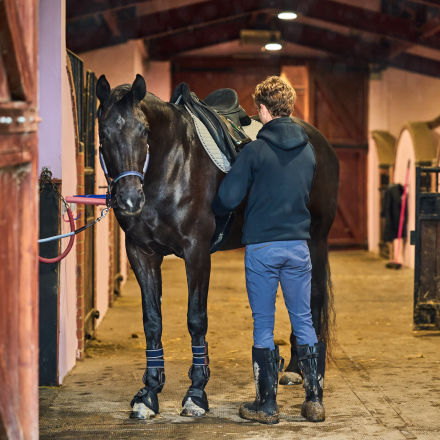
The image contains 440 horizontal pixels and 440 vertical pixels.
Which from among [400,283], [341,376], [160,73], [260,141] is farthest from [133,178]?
[160,73]

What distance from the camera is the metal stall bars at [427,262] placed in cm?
693

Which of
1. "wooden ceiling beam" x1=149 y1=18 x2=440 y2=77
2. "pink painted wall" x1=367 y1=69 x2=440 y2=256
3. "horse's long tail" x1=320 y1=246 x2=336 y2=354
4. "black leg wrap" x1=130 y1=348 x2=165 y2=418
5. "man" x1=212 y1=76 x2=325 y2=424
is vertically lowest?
"black leg wrap" x1=130 y1=348 x2=165 y2=418

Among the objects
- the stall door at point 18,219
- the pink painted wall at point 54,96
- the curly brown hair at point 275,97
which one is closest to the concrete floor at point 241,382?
the pink painted wall at point 54,96

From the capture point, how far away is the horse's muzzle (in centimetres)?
377

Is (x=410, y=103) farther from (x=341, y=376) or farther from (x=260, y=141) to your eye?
(x=260, y=141)

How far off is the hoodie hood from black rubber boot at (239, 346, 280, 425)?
1.01 m

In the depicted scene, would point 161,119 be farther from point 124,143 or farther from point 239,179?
point 239,179

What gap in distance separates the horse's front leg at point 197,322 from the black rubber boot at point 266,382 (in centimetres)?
32

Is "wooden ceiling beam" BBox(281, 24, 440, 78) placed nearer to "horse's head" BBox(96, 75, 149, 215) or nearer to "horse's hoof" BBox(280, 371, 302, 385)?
"horse's hoof" BBox(280, 371, 302, 385)

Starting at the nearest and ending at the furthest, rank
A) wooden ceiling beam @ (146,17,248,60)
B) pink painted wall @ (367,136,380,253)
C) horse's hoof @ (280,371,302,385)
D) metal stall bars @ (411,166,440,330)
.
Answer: horse's hoof @ (280,371,302,385) < metal stall bars @ (411,166,440,330) < wooden ceiling beam @ (146,17,248,60) < pink painted wall @ (367,136,380,253)

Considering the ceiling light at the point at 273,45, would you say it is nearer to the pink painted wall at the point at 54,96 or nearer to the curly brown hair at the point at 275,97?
the pink painted wall at the point at 54,96

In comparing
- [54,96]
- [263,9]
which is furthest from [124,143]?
[263,9]

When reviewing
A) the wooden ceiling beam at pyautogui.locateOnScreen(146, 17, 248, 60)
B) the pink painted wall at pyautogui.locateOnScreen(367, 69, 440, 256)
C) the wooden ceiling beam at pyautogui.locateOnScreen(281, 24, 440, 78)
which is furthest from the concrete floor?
the wooden ceiling beam at pyautogui.locateOnScreen(281, 24, 440, 78)

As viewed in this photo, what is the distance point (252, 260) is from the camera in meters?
3.97
